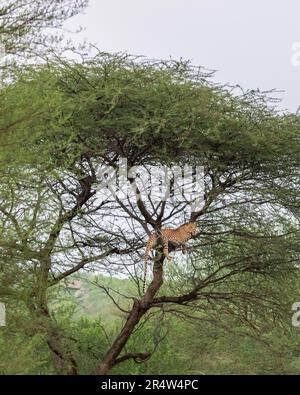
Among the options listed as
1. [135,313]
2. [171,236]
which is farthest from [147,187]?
[135,313]

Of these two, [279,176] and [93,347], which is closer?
[279,176]

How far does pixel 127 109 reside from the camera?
12336mm

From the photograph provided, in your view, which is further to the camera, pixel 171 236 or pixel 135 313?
pixel 135 313

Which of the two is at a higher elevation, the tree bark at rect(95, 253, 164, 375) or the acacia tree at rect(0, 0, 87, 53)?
the acacia tree at rect(0, 0, 87, 53)

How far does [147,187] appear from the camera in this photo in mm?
13281

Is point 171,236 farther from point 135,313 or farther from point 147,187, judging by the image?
point 135,313

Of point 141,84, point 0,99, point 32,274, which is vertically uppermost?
point 141,84

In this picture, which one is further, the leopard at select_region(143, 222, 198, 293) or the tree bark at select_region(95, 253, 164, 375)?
the tree bark at select_region(95, 253, 164, 375)

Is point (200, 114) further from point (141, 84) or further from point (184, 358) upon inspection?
point (184, 358)

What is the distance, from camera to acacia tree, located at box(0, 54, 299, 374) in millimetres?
11469

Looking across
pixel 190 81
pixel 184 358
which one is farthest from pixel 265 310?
pixel 184 358

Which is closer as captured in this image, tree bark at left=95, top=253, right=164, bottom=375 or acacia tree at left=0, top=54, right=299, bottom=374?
acacia tree at left=0, top=54, right=299, bottom=374

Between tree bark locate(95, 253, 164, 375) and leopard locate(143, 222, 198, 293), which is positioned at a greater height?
leopard locate(143, 222, 198, 293)

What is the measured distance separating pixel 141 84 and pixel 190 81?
2.80ft
